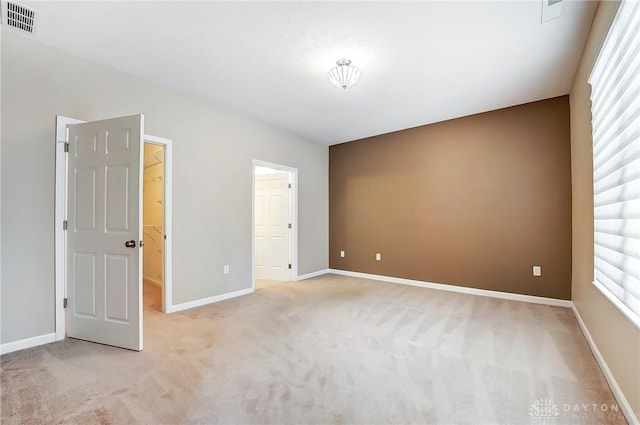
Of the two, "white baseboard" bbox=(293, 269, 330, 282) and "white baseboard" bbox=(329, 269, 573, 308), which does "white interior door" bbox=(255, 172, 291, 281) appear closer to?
"white baseboard" bbox=(293, 269, 330, 282)

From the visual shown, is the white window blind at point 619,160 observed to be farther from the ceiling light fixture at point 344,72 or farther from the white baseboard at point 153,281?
the white baseboard at point 153,281

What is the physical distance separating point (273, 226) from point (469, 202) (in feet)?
10.9

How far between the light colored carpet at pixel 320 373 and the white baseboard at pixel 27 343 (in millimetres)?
82

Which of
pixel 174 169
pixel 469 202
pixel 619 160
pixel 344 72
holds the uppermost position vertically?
pixel 344 72

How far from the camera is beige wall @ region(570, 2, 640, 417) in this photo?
1.63 m

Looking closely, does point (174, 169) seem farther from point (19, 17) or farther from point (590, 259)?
point (590, 259)

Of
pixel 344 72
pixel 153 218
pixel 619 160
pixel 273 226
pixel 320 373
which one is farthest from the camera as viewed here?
pixel 273 226

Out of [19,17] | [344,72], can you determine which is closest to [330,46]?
[344,72]

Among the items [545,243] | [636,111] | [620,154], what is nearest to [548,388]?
[620,154]

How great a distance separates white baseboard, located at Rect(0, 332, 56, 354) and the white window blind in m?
4.25

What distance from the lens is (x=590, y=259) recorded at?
2629mm

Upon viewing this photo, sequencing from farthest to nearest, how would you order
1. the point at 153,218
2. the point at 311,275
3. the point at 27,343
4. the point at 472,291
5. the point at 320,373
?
the point at 311,275, the point at 153,218, the point at 472,291, the point at 27,343, the point at 320,373

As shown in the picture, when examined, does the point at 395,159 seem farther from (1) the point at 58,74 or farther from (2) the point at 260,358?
(1) the point at 58,74

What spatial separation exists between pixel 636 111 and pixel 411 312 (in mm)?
2659
